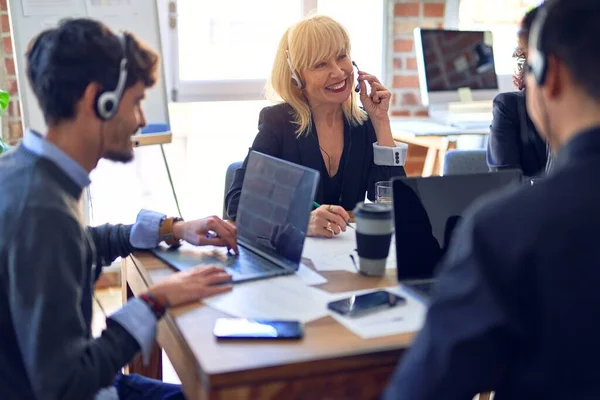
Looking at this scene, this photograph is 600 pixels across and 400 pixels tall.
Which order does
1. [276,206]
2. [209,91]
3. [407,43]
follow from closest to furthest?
[276,206] < [209,91] < [407,43]

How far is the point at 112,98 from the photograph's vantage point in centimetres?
120

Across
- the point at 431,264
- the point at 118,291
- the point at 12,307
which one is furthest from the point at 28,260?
the point at 118,291

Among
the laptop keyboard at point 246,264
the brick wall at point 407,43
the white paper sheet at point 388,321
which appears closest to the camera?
the white paper sheet at point 388,321

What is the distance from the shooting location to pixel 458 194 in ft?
4.71

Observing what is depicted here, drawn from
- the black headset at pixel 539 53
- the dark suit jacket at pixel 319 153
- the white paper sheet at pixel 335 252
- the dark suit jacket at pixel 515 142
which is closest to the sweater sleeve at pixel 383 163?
the dark suit jacket at pixel 319 153

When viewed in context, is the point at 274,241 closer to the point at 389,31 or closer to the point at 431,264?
the point at 431,264

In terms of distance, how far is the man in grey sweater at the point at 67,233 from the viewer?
1.05 metres

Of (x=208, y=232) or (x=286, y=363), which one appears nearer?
(x=286, y=363)

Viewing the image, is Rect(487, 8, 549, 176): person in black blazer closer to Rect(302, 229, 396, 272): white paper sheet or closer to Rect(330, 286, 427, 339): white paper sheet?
Rect(302, 229, 396, 272): white paper sheet

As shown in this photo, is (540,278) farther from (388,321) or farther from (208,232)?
(208,232)

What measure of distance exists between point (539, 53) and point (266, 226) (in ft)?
2.78

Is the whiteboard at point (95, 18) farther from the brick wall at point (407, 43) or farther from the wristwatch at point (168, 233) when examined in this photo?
the brick wall at point (407, 43)

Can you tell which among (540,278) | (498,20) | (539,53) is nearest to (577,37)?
(539,53)

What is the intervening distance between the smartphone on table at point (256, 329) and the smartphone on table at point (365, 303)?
0.10m
